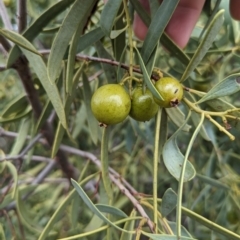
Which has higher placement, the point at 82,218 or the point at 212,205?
the point at 212,205

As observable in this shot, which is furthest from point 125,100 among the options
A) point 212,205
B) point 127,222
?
point 212,205

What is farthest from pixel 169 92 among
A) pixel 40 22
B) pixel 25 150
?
pixel 25 150

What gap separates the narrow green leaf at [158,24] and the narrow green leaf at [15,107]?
43cm

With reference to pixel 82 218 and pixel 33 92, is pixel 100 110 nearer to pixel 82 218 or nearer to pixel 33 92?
pixel 33 92

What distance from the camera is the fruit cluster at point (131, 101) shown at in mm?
584

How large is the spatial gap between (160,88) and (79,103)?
774 millimetres

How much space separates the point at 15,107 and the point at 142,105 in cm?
45

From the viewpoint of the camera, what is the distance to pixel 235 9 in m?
0.93

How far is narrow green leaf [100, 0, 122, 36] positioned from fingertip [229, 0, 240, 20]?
45cm

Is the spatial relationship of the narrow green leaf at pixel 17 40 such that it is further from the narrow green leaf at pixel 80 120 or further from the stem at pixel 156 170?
the narrow green leaf at pixel 80 120

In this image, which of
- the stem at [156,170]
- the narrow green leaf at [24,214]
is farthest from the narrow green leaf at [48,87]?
the narrow green leaf at [24,214]

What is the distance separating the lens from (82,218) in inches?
60.1

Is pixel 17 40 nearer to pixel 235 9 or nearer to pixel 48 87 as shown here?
pixel 48 87

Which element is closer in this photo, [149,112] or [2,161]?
[149,112]
